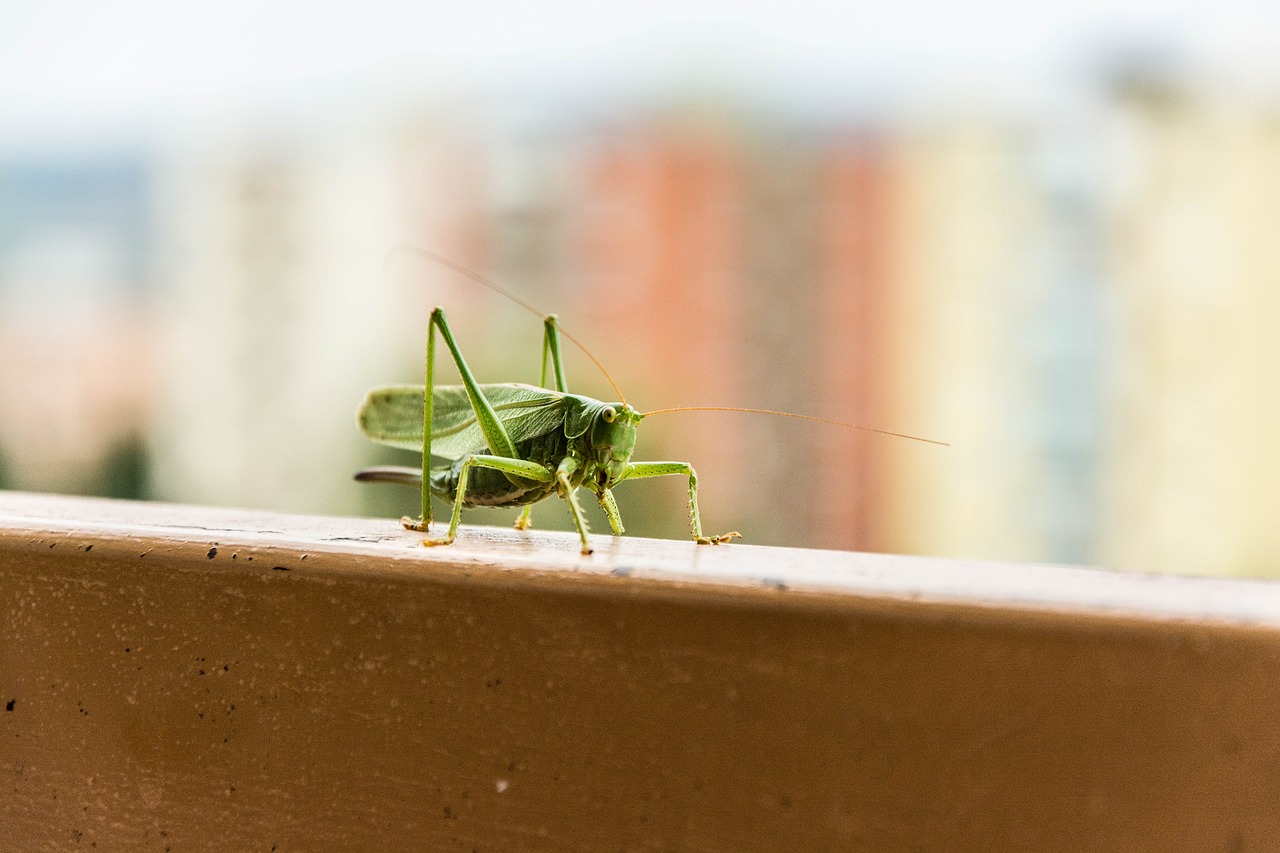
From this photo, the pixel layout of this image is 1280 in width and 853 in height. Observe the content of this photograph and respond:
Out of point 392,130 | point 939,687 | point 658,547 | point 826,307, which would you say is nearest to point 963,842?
point 939,687

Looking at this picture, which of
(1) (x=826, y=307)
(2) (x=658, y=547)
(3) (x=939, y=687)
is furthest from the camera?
(1) (x=826, y=307)

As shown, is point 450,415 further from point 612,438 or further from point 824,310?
point 824,310

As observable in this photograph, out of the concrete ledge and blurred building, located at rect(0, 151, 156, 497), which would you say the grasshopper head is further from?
blurred building, located at rect(0, 151, 156, 497)

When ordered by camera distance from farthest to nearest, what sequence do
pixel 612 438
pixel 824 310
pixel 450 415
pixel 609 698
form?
pixel 824 310 → pixel 450 415 → pixel 612 438 → pixel 609 698

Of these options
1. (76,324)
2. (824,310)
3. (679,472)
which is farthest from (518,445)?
(76,324)

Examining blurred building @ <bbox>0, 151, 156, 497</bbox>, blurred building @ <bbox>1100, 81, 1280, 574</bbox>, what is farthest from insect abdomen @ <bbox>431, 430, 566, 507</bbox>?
blurred building @ <bbox>1100, 81, 1280, 574</bbox>

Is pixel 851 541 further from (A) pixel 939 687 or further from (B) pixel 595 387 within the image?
(A) pixel 939 687
